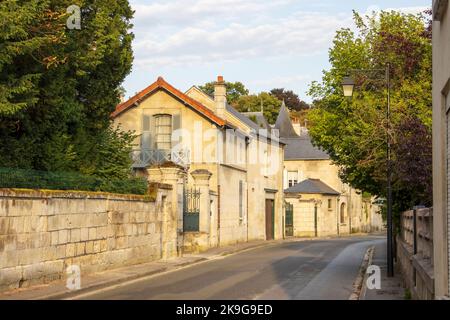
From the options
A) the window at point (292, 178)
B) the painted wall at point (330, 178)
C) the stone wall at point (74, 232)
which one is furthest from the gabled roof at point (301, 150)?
the stone wall at point (74, 232)

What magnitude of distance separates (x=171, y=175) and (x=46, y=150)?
767 cm

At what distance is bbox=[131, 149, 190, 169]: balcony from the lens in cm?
3800

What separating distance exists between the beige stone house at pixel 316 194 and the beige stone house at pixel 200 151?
14.7 m

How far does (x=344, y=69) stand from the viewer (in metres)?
Result: 28.9

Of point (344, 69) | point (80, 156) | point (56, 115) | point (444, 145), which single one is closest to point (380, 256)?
point (344, 69)

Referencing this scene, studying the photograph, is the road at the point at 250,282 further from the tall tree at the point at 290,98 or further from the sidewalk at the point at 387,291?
the tall tree at the point at 290,98

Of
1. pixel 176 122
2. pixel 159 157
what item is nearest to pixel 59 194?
pixel 159 157

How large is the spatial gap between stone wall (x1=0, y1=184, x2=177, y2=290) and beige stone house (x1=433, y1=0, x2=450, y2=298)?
30.2 feet

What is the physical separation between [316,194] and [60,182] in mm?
42260

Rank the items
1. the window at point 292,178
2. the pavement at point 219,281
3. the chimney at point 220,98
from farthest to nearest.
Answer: the window at point 292,178
the chimney at point 220,98
the pavement at point 219,281

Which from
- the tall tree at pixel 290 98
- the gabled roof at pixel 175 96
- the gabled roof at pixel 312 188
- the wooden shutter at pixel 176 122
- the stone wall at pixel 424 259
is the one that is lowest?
the stone wall at pixel 424 259

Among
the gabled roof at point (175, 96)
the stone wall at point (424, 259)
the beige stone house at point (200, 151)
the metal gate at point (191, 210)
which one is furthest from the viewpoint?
the gabled roof at point (175, 96)

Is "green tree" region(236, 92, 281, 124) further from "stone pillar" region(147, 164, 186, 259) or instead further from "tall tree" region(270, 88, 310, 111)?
"stone pillar" region(147, 164, 186, 259)

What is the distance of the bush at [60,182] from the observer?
16.2 metres
